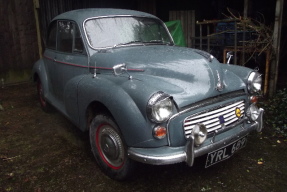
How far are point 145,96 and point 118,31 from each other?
152 centimetres

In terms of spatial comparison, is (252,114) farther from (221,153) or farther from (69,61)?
(69,61)

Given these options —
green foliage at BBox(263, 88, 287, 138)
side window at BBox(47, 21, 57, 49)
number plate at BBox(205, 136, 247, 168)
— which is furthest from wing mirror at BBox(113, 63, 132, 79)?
green foliage at BBox(263, 88, 287, 138)

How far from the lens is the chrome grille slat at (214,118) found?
2299 millimetres

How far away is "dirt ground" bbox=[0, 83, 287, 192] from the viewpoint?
2646mm

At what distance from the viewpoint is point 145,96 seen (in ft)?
7.25

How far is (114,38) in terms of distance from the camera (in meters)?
3.36

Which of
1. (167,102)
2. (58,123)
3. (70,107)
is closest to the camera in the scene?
(167,102)

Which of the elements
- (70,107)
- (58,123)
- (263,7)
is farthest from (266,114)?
(263,7)

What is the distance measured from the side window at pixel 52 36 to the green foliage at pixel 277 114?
362cm

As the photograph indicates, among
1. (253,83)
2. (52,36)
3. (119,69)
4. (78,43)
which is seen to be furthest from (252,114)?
(52,36)

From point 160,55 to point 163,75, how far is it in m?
0.38

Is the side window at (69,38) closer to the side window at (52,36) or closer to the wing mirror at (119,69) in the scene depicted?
the side window at (52,36)

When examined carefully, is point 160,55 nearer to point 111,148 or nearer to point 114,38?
point 114,38

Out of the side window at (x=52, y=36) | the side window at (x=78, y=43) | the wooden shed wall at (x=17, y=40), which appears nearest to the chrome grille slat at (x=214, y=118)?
the side window at (x=78, y=43)
